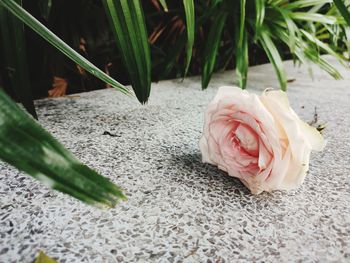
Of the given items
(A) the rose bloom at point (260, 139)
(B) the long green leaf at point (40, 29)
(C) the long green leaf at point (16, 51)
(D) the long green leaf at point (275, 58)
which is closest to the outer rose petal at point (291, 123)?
(A) the rose bloom at point (260, 139)

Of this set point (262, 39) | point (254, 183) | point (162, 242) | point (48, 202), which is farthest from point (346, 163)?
point (262, 39)

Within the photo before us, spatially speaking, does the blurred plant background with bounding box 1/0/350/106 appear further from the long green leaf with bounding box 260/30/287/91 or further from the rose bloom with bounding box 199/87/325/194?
the rose bloom with bounding box 199/87/325/194

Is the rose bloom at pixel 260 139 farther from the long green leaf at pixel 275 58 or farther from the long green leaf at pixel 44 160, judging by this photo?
the long green leaf at pixel 275 58

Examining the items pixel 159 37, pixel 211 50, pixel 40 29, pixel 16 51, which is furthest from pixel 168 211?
pixel 159 37

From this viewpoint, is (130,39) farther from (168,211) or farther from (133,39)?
(168,211)

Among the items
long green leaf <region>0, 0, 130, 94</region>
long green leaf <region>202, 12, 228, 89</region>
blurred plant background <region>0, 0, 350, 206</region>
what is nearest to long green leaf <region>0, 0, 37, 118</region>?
blurred plant background <region>0, 0, 350, 206</region>

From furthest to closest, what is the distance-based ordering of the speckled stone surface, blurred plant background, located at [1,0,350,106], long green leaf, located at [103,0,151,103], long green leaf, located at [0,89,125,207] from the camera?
blurred plant background, located at [1,0,350,106] → long green leaf, located at [103,0,151,103] → the speckled stone surface → long green leaf, located at [0,89,125,207]
